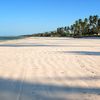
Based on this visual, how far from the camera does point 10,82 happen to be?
6.09 meters

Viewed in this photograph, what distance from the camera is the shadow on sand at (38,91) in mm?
4883

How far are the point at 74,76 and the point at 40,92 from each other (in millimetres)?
1787

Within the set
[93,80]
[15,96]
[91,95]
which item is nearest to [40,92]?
[15,96]

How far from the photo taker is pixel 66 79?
21.2ft

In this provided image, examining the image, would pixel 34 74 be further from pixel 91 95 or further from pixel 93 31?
pixel 93 31

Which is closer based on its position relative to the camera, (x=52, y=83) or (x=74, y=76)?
(x=52, y=83)

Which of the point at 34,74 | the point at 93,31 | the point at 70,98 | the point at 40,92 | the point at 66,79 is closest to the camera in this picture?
the point at 70,98

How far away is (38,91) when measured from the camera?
5316 millimetres

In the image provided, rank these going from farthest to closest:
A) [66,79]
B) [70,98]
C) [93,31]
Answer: [93,31] → [66,79] → [70,98]

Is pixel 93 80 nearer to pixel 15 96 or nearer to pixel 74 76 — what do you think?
pixel 74 76

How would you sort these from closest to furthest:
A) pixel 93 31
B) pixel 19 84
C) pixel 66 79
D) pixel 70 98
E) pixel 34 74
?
pixel 70 98
pixel 19 84
pixel 66 79
pixel 34 74
pixel 93 31

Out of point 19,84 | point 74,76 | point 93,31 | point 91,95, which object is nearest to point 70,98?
point 91,95

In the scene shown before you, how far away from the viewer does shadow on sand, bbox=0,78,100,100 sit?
4.88m

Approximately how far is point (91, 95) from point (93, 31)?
258 feet
